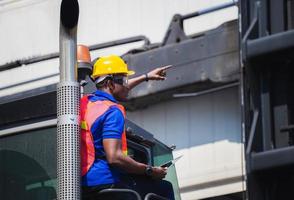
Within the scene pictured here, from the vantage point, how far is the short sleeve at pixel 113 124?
5.07 meters

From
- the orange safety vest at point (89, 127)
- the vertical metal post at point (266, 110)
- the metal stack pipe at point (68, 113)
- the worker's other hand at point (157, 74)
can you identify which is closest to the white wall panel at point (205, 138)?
the worker's other hand at point (157, 74)

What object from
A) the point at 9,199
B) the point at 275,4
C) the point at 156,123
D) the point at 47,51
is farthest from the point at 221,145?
the point at 275,4

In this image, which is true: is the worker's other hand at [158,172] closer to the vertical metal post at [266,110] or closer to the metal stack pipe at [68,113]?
the metal stack pipe at [68,113]

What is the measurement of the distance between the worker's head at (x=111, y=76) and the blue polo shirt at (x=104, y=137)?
0.74 feet

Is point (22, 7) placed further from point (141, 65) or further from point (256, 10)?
point (256, 10)

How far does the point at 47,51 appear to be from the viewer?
1003 cm

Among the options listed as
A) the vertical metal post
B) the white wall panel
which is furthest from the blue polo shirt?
the white wall panel

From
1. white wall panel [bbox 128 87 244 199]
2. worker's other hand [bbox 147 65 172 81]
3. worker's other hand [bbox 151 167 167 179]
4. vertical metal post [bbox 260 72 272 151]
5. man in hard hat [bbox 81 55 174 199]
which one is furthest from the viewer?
white wall panel [bbox 128 87 244 199]

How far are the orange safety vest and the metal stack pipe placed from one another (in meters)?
0.41

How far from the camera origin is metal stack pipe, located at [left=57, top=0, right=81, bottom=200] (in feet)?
14.9

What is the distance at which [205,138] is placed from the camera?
8766mm

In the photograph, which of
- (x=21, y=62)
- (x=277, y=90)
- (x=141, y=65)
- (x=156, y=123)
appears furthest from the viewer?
(x=21, y=62)

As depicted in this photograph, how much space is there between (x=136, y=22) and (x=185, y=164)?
146cm

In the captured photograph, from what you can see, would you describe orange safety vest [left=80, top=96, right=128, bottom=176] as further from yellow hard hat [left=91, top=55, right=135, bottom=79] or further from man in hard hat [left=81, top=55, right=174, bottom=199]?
yellow hard hat [left=91, top=55, right=135, bottom=79]
